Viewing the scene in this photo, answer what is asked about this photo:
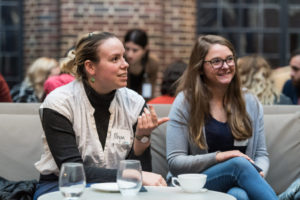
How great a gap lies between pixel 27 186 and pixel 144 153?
700 millimetres

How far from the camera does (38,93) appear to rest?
22.6 ft

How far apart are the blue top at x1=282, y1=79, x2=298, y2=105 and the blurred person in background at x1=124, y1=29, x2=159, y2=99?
1.41 meters

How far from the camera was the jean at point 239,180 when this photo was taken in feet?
10.6

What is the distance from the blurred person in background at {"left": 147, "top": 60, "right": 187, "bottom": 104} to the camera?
5.01 meters

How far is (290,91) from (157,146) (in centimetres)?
266

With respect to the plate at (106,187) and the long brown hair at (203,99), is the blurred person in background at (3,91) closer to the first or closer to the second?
the long brown hair at (203,99)

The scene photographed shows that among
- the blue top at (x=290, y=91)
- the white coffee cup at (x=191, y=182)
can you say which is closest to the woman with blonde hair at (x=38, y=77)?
the blue top at (x=290, y=91)

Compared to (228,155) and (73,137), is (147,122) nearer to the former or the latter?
(73,137)

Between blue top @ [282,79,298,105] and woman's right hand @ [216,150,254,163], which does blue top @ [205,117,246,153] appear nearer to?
woman's right hand @ [216,150,254,163]

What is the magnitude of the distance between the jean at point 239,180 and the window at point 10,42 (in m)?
5.84

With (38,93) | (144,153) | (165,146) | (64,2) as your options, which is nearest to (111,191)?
(144,153)

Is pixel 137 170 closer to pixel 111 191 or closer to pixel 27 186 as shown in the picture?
pixel 111 191

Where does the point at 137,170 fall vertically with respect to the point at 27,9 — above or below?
below

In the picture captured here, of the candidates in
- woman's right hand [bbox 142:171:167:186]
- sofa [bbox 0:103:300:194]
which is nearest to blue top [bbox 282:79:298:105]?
sofa [bbox 0:103:300:194]
